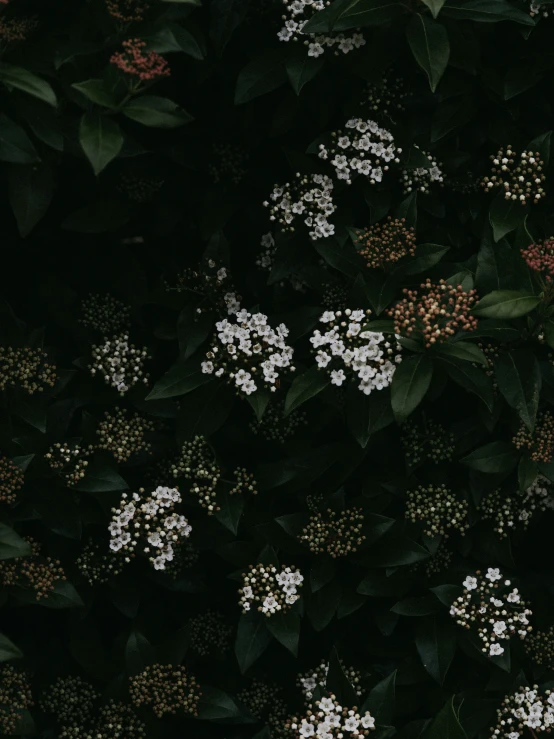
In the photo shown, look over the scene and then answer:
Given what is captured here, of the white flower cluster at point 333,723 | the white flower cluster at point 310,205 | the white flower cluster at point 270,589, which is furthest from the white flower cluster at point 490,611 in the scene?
the white flower cluster at point 310,205

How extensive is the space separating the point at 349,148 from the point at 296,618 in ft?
7.92

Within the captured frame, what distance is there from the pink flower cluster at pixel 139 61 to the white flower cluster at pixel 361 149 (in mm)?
1067

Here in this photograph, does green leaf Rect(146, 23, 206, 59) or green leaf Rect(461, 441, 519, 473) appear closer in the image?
green leaf Rect(146, 23, 206, 59)

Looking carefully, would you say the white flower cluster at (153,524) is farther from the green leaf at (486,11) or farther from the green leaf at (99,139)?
the green leaf at (486,11)

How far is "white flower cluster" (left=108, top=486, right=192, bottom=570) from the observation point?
519 cm

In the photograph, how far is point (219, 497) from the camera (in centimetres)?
539

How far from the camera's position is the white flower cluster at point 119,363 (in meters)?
5.41

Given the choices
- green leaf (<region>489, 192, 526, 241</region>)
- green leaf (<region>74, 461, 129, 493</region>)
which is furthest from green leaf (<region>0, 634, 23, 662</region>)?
green leaf (<region>489, 192, 526, 241</region>)

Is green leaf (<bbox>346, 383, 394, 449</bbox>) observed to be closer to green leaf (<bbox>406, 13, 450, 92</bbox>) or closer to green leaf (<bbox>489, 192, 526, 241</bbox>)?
green leaf (<bbox>489, 192, 526, 241</bbox>)

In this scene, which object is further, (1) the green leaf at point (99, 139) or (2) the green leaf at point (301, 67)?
(2) the green leaf at point (301, 67)

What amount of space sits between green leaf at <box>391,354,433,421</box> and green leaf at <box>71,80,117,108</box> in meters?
1.75

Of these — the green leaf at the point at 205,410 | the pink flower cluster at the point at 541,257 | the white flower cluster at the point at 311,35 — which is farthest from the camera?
the green leaf at the point at 205,410

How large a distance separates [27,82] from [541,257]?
8.10 ft

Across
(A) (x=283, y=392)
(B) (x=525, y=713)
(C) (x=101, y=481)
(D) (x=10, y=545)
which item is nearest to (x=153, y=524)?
(C) (x=101, y=481)
